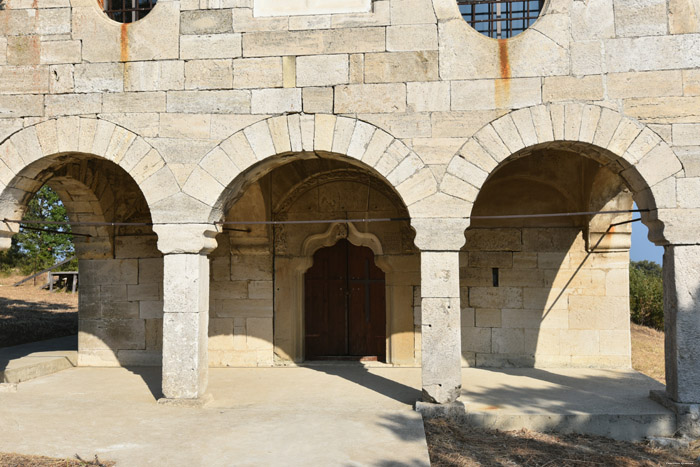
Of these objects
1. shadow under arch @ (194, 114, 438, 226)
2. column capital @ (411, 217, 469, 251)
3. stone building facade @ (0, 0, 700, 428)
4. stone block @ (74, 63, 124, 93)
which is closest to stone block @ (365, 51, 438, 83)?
stone building facade @ (0, 0, 700, 428)

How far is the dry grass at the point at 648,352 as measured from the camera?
310 inches

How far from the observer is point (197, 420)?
16.7 feet

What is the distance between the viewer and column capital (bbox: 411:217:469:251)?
5.45m

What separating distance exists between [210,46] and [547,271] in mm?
4961

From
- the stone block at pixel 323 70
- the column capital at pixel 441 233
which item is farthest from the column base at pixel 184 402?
the stone block at pixel 323 70

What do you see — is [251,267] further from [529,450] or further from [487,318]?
[529,450]

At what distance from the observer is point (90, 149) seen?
5.77m

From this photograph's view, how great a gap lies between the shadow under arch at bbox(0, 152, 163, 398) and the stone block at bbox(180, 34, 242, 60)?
9.06ft

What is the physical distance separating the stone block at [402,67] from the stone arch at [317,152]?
0.48 metres

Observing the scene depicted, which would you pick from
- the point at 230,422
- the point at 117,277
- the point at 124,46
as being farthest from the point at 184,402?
the point at 124,46

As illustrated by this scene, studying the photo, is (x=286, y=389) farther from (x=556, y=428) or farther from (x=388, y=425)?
(x=556, y=428)

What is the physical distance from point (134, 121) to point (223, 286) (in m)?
2.93

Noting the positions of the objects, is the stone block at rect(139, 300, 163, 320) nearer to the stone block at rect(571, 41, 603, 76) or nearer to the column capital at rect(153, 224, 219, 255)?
the column capital at rect(153, 224, 219, 255)

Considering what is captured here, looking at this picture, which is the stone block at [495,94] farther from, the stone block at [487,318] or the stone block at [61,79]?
the stone block at [61,79]
